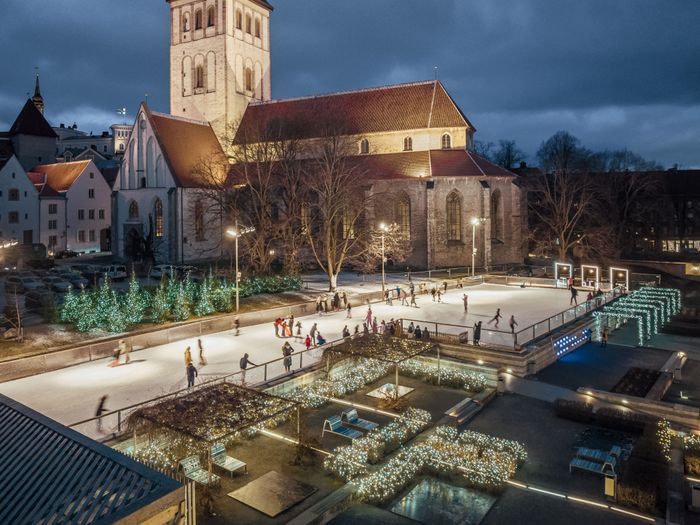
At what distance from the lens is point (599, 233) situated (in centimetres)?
4778

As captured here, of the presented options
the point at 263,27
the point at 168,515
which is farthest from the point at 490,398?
the point at 263,27

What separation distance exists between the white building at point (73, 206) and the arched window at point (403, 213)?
34.7 metres

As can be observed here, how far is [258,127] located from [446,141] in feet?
55.8

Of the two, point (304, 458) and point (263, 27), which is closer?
point (304, 458)

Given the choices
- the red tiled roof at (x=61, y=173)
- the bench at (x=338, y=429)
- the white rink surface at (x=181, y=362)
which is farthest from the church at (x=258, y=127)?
the bench at (x=338, y=429)

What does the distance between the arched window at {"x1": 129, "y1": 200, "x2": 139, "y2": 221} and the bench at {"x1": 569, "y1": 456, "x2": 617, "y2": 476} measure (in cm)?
4482

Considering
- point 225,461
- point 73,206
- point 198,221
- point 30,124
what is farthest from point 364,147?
point 30,124

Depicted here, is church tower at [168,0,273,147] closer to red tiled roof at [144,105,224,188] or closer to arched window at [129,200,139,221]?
red tiled roof at [144,105,224,188]

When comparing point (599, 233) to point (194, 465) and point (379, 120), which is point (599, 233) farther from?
point (194, 465)

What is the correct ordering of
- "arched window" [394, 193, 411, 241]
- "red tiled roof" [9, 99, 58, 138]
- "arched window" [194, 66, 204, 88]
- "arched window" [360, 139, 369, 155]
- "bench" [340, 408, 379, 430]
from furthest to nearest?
1. "red tiled roof" [9, 99, 58, 138]
2. "arched window" [194, 66, 204, 88]
3. "arched window" [360, 139, 369, 155]
4. "arched window" [394, 193, 411, 241]
5. "bench" [340, 408, 379, 430]

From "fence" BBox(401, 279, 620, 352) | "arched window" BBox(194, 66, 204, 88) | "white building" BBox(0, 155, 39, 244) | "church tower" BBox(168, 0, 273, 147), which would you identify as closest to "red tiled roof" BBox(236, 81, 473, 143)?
"church tower" BBox(168, 0, 273, 147)

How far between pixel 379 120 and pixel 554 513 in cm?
4133

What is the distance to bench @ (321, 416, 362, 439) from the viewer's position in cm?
1377

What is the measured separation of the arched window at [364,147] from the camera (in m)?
48.8
